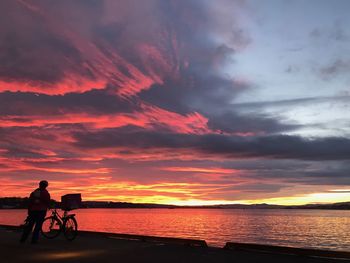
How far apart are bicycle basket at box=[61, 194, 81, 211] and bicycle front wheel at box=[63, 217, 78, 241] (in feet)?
1.85

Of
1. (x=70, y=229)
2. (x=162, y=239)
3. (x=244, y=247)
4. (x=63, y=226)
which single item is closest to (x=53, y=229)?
(x=63, y=226)

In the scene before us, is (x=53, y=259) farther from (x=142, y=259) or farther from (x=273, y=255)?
(x=273, y=255)

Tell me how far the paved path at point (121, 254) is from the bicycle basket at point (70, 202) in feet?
6.61

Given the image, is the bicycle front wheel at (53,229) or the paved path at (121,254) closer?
the paved path at (121,254)

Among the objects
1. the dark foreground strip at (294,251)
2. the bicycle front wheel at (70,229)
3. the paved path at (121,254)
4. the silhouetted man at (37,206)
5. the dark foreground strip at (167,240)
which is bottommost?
the paved path at (121,254)

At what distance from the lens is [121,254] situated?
13734 millimetres

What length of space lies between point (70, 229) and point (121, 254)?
530cm

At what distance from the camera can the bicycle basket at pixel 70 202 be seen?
18.7m

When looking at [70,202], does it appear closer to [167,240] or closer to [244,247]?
[167,240]

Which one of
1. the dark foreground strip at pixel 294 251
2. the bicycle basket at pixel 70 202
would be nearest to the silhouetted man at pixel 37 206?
the bicycle basket at pixel 70 202

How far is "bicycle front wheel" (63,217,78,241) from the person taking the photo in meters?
18.1

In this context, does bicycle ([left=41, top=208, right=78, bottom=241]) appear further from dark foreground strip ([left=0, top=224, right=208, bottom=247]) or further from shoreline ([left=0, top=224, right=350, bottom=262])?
dark foreground strip ([left=0, top=224, right=208, bottom=247])

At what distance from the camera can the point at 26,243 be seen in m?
17.2

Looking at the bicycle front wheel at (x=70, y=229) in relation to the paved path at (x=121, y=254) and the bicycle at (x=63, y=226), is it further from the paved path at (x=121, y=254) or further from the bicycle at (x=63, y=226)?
the paved path at (x=121, y=254)
